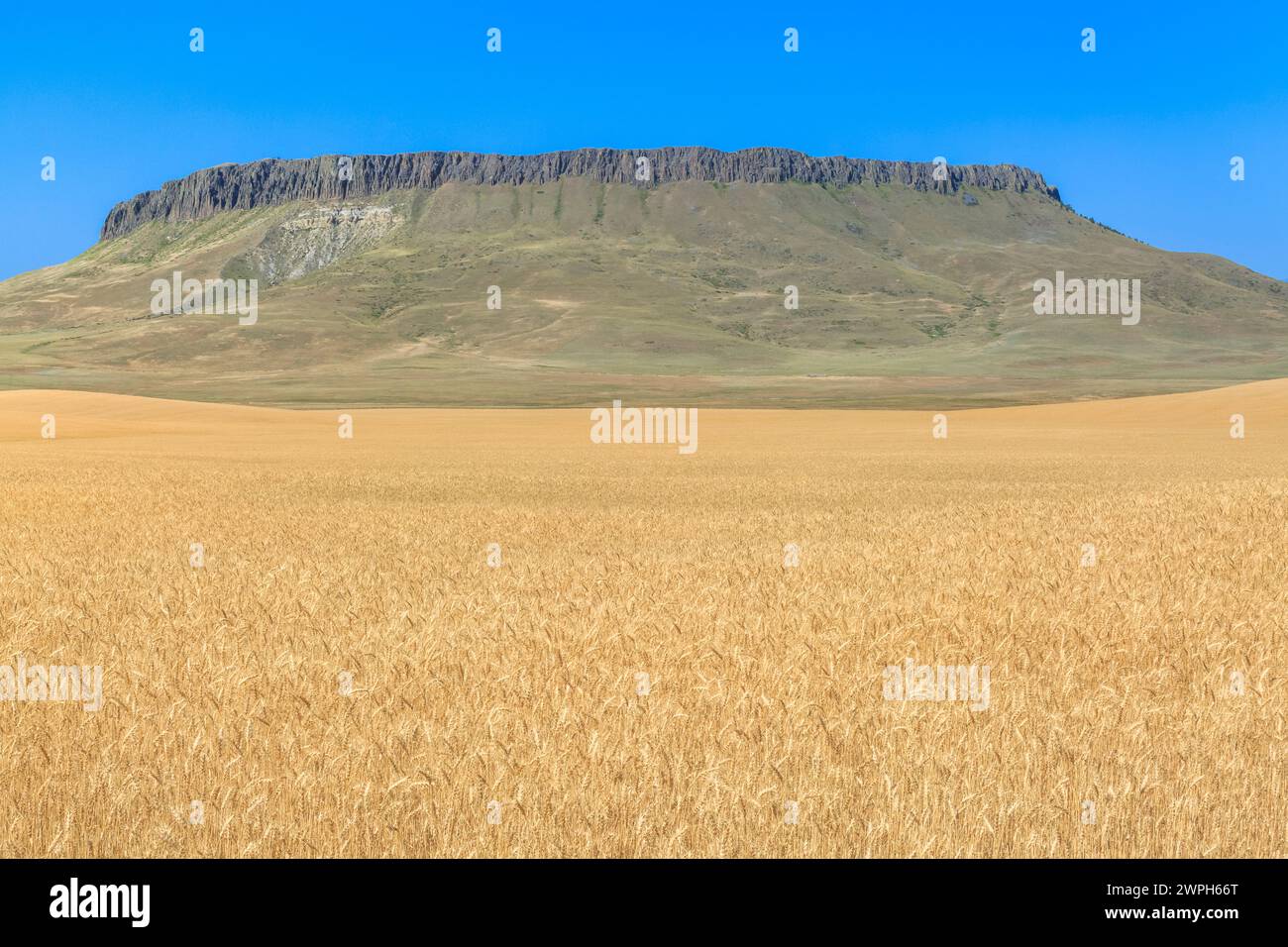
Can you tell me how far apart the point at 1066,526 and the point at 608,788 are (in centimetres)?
1559

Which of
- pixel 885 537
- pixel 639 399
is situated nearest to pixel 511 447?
pixel 885 537

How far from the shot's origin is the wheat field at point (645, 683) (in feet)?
20.0

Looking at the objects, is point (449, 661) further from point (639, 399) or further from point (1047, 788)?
point (639, 399)

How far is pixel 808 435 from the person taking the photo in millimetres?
70688

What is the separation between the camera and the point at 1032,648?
34.4 feet

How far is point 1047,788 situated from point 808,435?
64.7 meters

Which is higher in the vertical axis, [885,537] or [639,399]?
[639,399]

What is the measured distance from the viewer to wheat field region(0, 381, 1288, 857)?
610 cm

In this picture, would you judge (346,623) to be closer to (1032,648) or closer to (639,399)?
(1032,648)

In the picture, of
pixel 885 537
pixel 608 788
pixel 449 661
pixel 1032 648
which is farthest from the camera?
pixel 885 537

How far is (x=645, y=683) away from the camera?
8.98m
